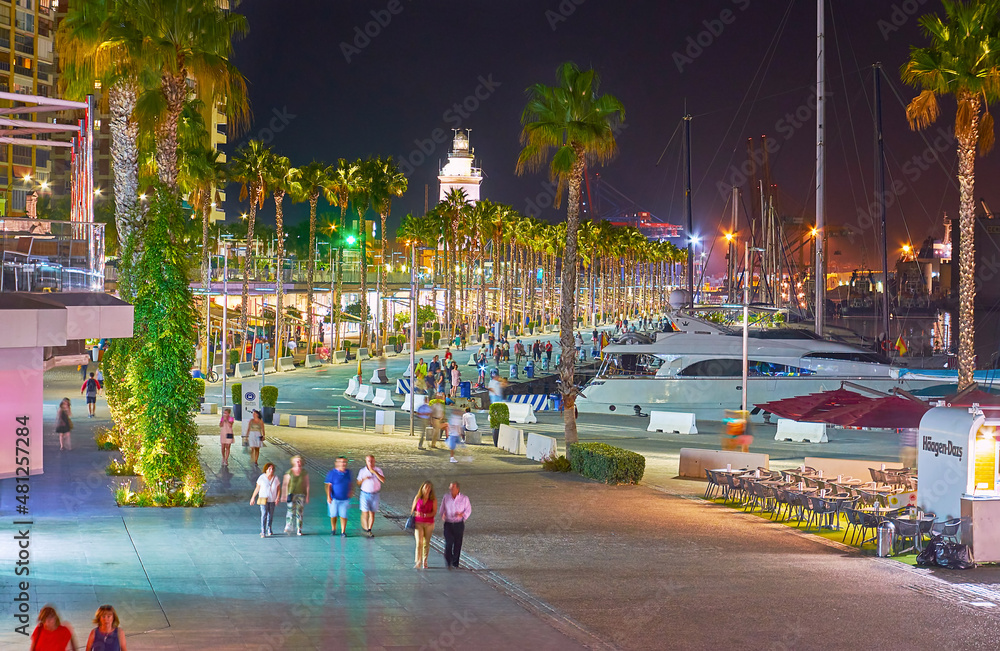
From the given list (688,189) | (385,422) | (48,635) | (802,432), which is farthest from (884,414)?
(688,189)

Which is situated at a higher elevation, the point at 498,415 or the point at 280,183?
the point at 280,183

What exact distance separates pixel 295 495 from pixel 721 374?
30000mm

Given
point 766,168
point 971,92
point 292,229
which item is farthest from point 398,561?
point 292,229

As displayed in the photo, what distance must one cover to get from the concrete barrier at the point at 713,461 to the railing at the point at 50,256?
1485 centimetres

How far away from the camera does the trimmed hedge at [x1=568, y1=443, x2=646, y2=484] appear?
962 inches

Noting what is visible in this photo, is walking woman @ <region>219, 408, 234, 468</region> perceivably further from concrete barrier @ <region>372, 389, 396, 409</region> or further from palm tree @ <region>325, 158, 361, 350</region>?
palm tree @ <region>325, 158, 361, 350</region>

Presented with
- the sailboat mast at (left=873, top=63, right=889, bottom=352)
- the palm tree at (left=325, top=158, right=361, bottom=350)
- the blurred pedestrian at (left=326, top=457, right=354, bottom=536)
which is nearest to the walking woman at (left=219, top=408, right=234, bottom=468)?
the blurred pedestrian at (left=326, top=457, right=354, bottom=536)

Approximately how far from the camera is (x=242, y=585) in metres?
13.9

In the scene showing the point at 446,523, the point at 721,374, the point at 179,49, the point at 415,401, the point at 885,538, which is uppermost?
the point at 179,49

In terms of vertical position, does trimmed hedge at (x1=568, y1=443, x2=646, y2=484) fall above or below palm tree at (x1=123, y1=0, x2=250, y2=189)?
below

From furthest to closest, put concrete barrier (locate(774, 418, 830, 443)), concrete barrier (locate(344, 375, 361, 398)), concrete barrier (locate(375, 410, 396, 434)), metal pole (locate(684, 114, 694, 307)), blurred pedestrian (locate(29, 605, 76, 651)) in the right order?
1. metal pole (locate(684, 114, 694, 307))
2. concrete barrier (locate(344, 375, 361, 398))
3. concrete barrier (locate(375, 410, 396, 434))
4. concrete barrier (locate(774, 418, 830, 443))
5. blurred pedestrian (locate(29, 605, 76, 651))

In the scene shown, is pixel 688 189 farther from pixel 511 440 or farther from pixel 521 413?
pixel 511 440

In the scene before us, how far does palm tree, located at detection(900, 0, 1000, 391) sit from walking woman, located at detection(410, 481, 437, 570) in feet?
69.2

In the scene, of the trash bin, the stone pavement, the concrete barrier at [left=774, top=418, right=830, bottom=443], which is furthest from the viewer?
the concrete barrier at [left=774, top=418, right=830, bottom=443]
